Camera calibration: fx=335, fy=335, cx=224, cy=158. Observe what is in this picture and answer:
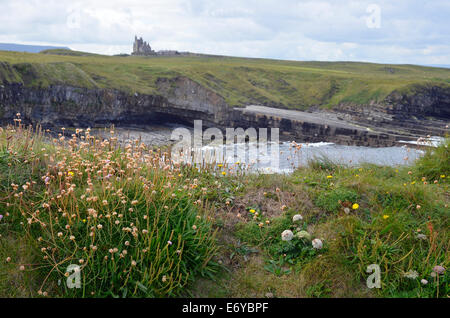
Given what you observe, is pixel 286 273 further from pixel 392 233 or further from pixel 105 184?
pixel 105 184

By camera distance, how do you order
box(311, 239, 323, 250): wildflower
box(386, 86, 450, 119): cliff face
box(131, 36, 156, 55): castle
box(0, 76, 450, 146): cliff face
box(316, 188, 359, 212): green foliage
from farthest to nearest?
1. box(131, 36, 156, 55): castle
2. box(386, 86, 450, 119): cliff face
3. box(0, 76, 450, 146): cliff face
4. box(316, 188, 359, 212): green foliage
5. box(311, 239, 323, 250): wildflower

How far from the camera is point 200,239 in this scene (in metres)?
4.33

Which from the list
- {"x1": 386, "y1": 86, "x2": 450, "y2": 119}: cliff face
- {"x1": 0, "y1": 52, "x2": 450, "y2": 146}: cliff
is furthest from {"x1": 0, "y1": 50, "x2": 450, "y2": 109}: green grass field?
{"x1": 386, "y1": 86, "x2": 450, "y2": 119}: cliff face

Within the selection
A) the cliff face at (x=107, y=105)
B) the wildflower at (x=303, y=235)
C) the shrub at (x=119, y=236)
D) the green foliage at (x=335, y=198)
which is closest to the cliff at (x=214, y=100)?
the cliff face at (x=107, y=105)

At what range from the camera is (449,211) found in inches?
207

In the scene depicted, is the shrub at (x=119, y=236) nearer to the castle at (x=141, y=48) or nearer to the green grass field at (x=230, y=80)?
the green grass field at (x=230, y=80)

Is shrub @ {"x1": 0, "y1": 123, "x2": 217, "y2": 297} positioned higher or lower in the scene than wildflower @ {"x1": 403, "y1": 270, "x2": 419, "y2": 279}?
higher

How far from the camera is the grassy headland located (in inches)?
150

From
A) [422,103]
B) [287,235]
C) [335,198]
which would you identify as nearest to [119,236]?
[287,235]

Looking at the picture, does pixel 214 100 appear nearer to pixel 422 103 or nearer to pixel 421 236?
pixel 422 103

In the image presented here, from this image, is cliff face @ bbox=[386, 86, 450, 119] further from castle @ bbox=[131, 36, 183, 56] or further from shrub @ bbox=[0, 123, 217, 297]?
castle @ bbox=[131, 36, 183, 56]
